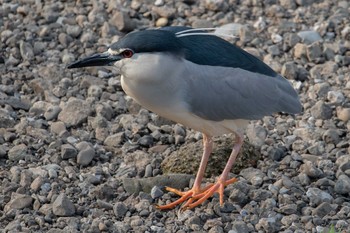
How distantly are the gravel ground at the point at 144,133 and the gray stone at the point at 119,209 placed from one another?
0.01 metres

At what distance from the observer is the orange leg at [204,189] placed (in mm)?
6164

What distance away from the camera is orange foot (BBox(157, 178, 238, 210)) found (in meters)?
6.15

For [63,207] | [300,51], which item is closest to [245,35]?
[300,51]

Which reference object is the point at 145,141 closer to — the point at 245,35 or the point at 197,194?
the point at 197,194

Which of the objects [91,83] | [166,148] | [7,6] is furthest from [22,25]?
[166,148]

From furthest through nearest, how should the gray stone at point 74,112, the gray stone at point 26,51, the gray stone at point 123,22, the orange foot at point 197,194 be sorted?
the gray stone at point 123,22 < the gray stone at point 26,51 < the gray stone at point 74,112 < the orange foot at point 197,194

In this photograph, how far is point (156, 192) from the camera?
20.6 ft

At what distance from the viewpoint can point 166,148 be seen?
22.3 ft

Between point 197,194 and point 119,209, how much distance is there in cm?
57

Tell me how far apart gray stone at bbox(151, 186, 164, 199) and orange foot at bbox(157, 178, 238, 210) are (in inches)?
A: 2.7

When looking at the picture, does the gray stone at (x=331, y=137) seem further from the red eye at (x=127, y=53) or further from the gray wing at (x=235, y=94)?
the red eye at (x=127, y=53)

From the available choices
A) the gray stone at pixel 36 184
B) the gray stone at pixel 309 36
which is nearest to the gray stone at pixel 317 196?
the gray stone at pixel 36 184

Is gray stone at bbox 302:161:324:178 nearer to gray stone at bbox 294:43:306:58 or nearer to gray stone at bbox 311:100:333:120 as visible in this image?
gray stone at bbox 311:100:333:120

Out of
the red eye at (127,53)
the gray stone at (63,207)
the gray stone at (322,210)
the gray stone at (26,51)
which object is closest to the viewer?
the red eye at (127,53)
